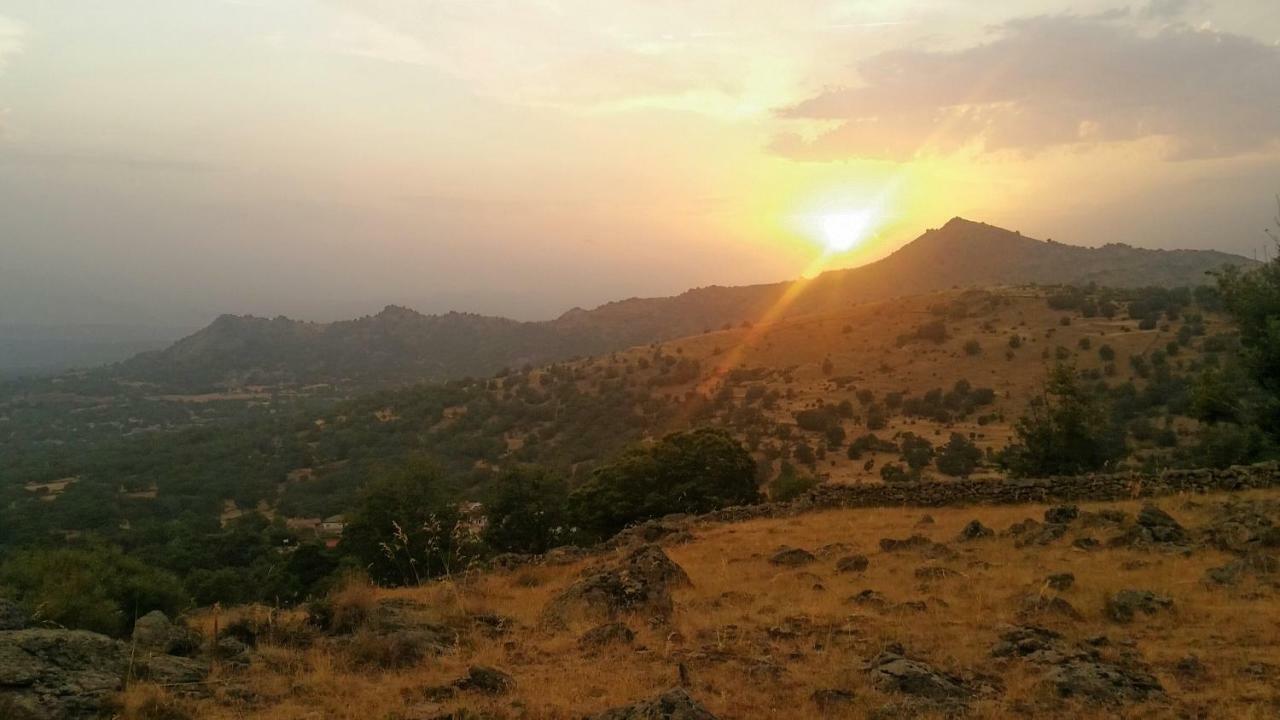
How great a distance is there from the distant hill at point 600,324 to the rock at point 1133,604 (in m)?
121

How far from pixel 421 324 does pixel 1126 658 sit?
20189 centimetres

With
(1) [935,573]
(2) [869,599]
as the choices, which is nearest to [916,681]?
(2) [869,599]

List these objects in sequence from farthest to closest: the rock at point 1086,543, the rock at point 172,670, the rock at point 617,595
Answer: the rock at point 1086,543, the rock at point 617,595, the rock at point 172,670

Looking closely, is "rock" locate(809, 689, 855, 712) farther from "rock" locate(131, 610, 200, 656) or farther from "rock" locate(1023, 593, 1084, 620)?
"rock" locate(131, 610, 200, 656)

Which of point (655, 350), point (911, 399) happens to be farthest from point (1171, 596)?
point (655, 350)

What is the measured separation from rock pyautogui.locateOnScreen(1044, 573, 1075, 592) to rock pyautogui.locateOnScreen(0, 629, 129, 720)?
12323mm

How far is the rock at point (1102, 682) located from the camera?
6762 mm

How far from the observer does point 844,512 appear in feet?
64.3

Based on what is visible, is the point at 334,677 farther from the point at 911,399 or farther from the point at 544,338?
the point at 544,338

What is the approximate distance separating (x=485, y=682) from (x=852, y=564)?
26.9ft

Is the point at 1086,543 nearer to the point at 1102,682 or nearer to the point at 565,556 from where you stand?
the point at 1102,682

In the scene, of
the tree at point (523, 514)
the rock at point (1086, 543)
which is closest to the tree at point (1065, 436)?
the rock at point (1086, 543)

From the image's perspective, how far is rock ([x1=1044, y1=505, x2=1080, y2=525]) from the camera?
14702mm

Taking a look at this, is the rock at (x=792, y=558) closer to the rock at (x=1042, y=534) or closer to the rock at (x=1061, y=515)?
the rock at (x=1042, y=534)
